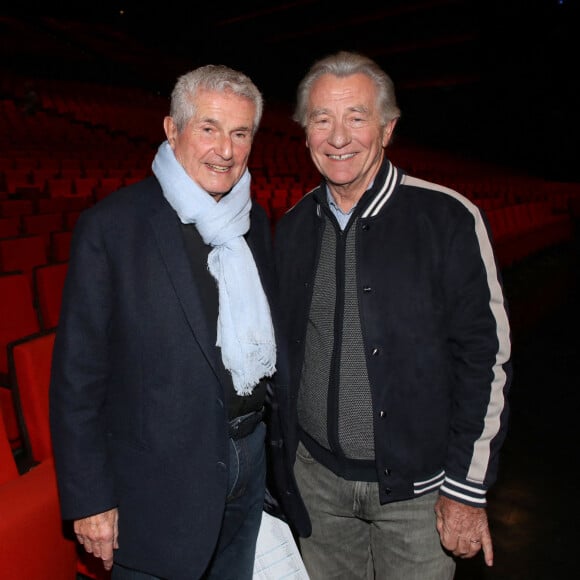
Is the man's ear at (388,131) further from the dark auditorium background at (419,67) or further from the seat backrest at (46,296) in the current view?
the dark auditorium background at (419,67)

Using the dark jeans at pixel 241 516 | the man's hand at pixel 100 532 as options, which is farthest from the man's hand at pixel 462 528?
the man's hand at pixel 100 532

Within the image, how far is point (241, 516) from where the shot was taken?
3.63 ft

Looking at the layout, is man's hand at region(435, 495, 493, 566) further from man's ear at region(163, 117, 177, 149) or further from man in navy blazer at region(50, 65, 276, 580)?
man's ear at region(163, 117, 177, 149)

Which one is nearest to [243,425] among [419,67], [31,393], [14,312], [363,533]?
[363,533]

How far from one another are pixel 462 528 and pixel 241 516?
43cm

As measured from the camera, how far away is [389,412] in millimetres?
1020

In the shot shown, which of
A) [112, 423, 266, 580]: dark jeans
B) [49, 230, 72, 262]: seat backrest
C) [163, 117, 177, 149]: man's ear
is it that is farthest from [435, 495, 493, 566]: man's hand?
[49, 230, 72, 262]: seat backrest

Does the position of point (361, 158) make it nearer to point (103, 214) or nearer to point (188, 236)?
point (188, 236)

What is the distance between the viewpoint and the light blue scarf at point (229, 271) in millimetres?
960

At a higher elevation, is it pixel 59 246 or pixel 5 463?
pixel 59 246

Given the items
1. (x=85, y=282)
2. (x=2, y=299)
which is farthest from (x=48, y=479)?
(x=2, y=299)

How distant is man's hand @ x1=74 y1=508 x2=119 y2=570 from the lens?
92 cm

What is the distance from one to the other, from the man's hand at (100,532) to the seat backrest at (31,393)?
433 mm

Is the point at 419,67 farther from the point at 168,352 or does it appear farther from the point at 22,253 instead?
the point at 168,352
